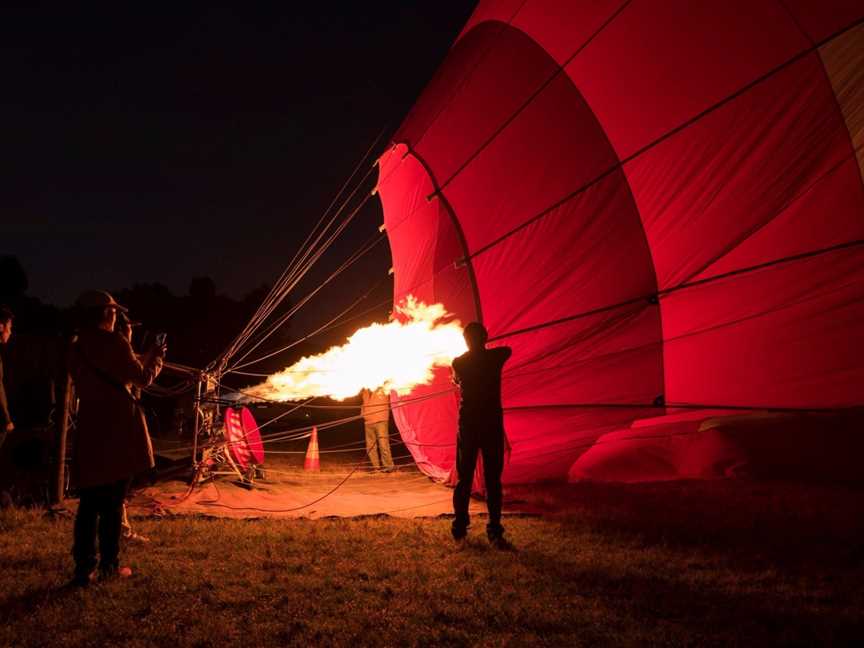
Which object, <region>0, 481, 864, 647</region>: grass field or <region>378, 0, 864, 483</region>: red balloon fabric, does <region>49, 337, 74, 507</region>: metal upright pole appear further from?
<region>378, 0, 864, 483</region>: red balloon fabric

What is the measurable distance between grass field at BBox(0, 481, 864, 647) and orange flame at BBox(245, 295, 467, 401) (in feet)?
5.75

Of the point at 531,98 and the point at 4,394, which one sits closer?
the point at 4,394

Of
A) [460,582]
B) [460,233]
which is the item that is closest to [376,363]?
[460,233]

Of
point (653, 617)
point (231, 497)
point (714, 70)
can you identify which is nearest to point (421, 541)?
point (653, 617)

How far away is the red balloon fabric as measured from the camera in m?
3.38

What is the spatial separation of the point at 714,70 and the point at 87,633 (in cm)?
438

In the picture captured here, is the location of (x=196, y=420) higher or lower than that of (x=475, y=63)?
lower

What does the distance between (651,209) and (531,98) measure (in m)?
1.33

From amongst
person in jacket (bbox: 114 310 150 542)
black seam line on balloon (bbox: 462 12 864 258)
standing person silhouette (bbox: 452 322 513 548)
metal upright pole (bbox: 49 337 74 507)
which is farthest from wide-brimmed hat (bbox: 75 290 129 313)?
black seam line on balloon (bbox: 462 12 864 258)

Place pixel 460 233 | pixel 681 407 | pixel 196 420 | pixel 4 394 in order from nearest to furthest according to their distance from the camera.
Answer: pixel 4 394 < pixel 681 407 < pixel 460 233 < pixel 196 420

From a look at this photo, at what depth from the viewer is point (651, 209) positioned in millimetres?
4109

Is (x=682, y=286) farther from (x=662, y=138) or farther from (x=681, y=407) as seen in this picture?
(x=662, y=138)

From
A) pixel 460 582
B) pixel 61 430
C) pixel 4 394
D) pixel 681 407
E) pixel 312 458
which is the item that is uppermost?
pixel 4 394

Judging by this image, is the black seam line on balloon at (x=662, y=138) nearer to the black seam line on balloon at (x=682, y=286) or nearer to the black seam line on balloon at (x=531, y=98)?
the black seam line on balloon at (x=531, y=98)
